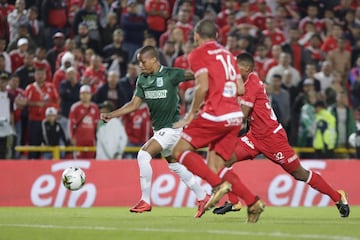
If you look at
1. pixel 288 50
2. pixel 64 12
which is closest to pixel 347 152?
pixel 288 50

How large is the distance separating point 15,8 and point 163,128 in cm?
1052

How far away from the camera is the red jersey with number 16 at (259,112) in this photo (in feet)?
46.1

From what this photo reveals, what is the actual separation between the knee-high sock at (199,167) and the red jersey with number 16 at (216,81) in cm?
49

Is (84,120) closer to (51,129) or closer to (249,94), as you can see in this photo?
(51,129)

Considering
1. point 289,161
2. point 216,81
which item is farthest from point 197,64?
point 289,161

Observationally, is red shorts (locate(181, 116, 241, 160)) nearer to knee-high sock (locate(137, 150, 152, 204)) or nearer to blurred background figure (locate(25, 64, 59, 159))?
knee-high sock (locate(137, 150, 152, 204))

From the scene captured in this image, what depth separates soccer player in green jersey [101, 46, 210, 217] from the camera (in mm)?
14953

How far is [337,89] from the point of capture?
24.0m

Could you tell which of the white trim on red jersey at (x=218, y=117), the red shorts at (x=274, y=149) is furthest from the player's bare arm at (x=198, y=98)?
the red shorts at (x=274, y=149)

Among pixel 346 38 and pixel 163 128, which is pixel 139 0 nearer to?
pixel 346 38

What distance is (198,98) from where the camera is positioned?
Result: 11.9m

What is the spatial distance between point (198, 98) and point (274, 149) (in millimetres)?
2792

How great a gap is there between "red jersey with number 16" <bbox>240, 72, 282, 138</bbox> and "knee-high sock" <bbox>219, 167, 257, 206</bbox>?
193cm

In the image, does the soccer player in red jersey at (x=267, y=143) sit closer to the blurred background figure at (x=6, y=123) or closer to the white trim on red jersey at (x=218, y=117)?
the white trim on red jersey at (x=218, y=117)
